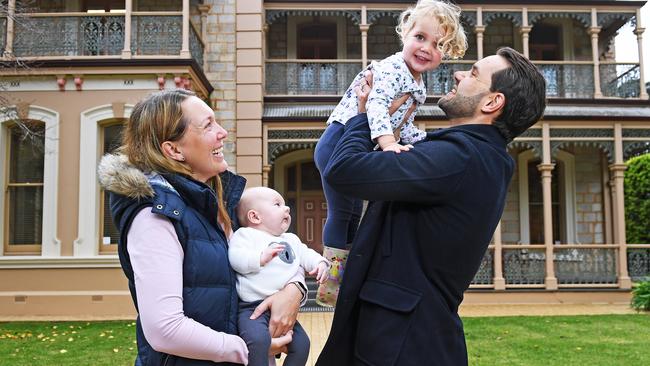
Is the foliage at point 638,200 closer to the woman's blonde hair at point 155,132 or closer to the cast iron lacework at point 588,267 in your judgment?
the cast iron lacework at point 588,267

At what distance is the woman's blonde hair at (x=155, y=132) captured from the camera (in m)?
1.89

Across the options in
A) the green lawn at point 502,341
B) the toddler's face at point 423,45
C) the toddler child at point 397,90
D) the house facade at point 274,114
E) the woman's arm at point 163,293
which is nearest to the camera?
the woman's arm at point 163,293

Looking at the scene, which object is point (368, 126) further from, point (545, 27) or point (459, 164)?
point (545, 27)

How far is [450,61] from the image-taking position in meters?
14.8

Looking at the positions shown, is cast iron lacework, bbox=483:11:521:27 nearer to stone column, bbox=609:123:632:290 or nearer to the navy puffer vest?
stone column, bbox=609:123:632:290

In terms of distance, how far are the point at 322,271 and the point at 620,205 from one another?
1356 centimetres

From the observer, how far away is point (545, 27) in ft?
55.3

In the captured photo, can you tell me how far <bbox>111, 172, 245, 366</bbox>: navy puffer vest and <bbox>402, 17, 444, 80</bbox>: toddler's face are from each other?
3.74 feet

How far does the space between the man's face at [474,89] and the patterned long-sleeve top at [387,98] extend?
23 centimetres

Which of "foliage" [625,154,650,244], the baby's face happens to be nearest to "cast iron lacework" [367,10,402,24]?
"foliage" [625,154,650,244]

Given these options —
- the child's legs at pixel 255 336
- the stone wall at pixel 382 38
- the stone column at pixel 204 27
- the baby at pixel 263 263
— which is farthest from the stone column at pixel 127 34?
the child's legs at pixel 255 336

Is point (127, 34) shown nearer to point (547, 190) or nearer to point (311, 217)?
point (311, 217)

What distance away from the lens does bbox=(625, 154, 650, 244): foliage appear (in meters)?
15.4

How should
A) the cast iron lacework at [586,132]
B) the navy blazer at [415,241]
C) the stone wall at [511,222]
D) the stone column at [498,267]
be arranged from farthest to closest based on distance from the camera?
the stone wall at [511,222]
the cast iron lacework at [586,132]
the stone column at [498,267]
the navy blazer at [415,241]
